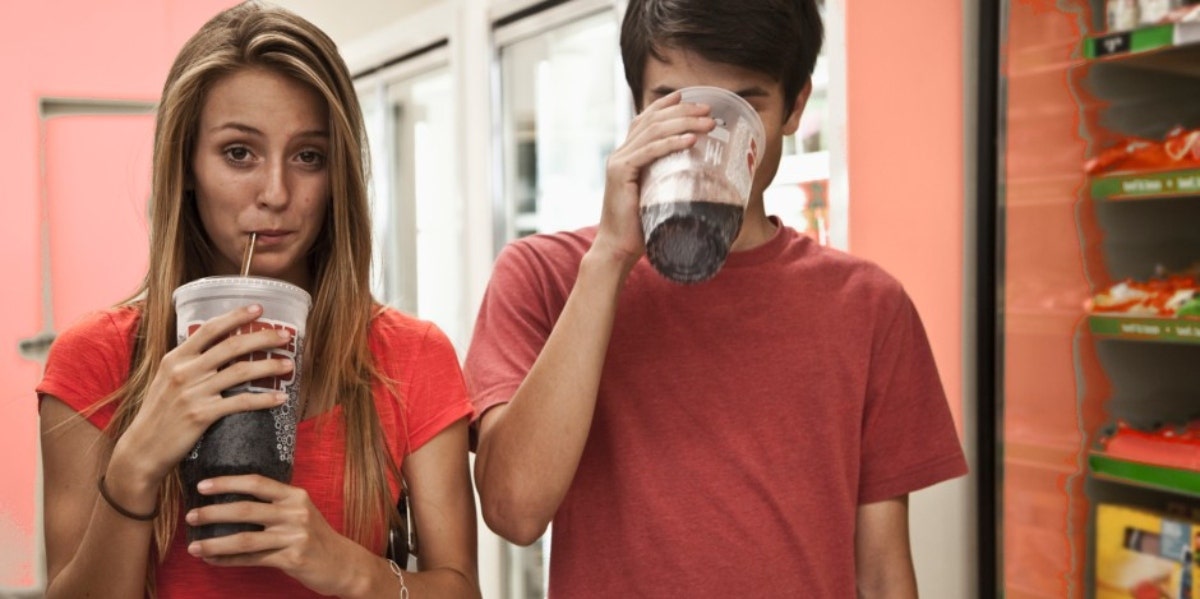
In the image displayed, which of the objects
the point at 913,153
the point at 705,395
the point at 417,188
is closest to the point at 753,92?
the point at 705,395

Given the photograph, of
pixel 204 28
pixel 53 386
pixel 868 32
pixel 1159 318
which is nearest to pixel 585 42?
pixel 868 32

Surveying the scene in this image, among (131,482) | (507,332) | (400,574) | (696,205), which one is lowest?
(400,574)

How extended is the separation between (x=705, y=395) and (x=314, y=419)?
0.39m

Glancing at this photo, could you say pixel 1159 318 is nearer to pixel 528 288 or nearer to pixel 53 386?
pixel 528 288

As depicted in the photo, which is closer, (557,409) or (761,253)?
(557,409)

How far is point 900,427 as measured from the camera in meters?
1.17

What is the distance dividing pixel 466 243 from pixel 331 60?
2543mm

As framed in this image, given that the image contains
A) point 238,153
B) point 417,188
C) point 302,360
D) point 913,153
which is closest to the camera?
point 302,360

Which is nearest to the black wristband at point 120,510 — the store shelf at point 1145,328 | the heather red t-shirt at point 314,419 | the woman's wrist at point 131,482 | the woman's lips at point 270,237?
the woman's wrist at point 131,482

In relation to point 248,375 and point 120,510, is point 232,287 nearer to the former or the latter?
point 248,375

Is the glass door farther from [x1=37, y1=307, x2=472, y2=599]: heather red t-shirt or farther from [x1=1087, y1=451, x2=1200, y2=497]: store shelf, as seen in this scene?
[x1=37, y1=307, x2=472, y2=599]: heather red t-shirt

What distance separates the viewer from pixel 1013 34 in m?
2.06

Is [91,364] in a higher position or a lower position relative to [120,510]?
higher

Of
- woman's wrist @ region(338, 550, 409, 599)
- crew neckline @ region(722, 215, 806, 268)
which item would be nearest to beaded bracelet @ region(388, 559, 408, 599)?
woman's wrist @ region(338, 550, 409, 599)
